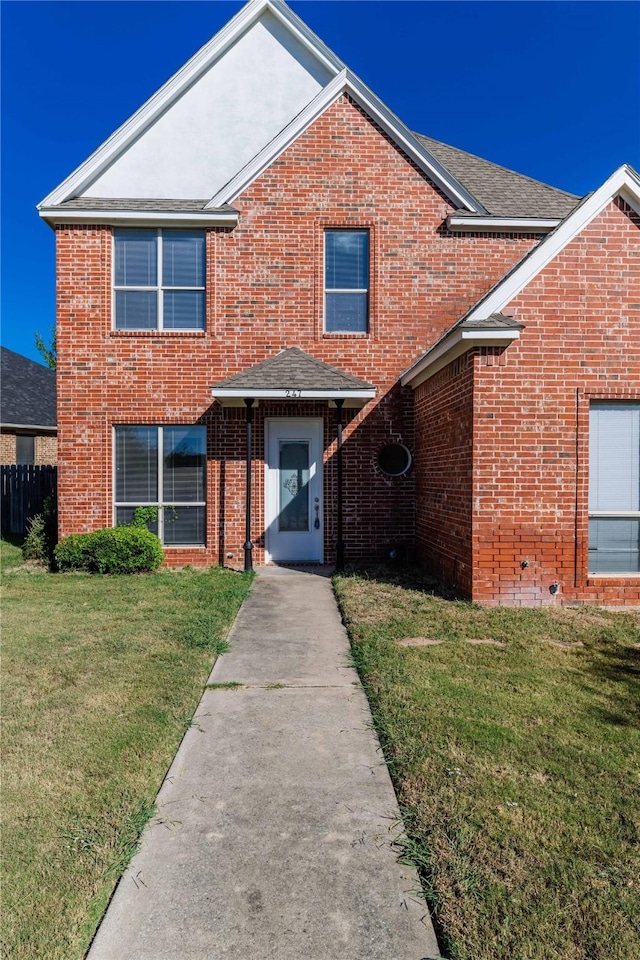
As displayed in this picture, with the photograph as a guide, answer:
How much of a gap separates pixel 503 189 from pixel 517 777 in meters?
11.3

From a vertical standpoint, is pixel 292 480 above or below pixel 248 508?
above

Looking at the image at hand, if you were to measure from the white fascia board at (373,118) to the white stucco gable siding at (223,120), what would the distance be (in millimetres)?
843

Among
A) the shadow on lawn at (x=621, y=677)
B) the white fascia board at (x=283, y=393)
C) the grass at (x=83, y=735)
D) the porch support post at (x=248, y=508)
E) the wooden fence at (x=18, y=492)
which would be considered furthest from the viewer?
the wooden fence at (x=18, y=492)

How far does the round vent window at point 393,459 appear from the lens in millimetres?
10141

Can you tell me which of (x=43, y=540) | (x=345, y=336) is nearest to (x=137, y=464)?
(x=43, y=540)

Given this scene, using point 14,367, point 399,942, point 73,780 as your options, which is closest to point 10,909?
point 73,780

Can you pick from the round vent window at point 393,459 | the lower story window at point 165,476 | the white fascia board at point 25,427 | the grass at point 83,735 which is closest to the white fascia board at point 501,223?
the round vent window at point 393,459

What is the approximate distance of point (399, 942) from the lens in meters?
2.07

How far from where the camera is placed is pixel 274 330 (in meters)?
10.1

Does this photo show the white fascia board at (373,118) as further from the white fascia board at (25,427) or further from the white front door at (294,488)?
the white fascia board at (25,427)

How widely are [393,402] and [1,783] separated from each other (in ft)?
27.4

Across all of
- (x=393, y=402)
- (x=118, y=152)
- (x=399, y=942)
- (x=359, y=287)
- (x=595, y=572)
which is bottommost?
(x=399, y=942)

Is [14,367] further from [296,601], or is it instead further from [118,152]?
[296,601]

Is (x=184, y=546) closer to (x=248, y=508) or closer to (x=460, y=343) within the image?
(x=248, y=508)
